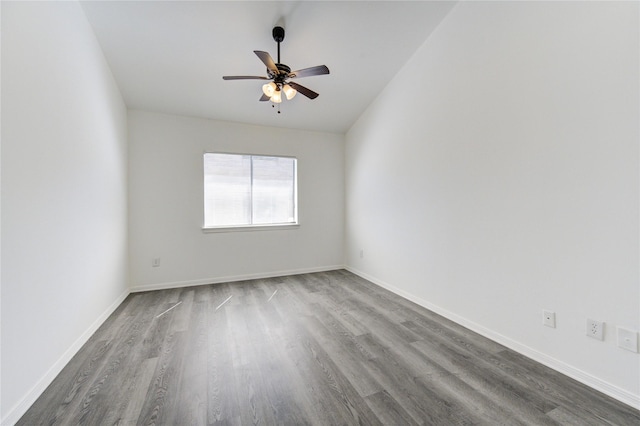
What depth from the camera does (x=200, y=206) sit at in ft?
12.5

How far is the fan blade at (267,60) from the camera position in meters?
2.04

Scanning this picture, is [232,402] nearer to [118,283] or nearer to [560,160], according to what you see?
[118,283]

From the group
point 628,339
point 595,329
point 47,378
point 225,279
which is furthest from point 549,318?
point 225,279

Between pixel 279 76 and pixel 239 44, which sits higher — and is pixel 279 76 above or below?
below

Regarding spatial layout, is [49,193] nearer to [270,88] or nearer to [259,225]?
[270,88]

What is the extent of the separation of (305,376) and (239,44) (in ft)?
10.3

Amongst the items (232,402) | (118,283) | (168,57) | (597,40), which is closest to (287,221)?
(118,283)

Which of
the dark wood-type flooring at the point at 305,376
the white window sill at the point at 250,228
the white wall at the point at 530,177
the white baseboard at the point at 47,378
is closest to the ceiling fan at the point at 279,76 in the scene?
the white wall at the point at 530,177

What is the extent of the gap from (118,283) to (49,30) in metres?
2.54

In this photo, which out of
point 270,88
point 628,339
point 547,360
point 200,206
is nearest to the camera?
point 628,339

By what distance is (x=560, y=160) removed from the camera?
182cm

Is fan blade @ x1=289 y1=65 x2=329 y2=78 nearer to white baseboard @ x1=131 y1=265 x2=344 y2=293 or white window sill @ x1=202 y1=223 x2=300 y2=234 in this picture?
white window sill @ x1=202 y1=223 x2=300 y2=234

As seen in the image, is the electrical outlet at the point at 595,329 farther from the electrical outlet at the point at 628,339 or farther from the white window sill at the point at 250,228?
the white window sill at the point at 250,228

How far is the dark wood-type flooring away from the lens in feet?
4.74
